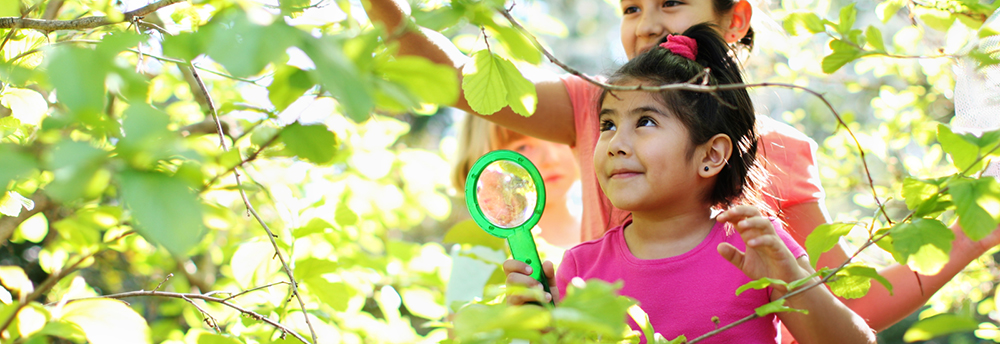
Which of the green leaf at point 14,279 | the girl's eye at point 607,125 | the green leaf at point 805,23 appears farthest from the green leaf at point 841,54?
the green leaf at point 14,279

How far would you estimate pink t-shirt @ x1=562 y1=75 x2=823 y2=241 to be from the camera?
138 cm

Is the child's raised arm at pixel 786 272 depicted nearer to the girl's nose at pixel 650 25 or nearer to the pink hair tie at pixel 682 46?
the pink hair tie at pixel 682 46

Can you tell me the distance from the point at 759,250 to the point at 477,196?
421 millimetres

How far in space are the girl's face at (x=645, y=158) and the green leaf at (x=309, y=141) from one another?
0.60m

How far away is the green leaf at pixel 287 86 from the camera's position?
20.8 inches

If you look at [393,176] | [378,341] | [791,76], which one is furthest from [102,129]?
[791,76]

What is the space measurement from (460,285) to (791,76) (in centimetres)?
185

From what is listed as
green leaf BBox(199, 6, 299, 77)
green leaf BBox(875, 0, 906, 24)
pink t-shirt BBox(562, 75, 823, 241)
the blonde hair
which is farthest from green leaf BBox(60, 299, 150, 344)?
the blonde hair

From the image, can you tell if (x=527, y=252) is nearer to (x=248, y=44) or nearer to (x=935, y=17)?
(x=248, y=44)

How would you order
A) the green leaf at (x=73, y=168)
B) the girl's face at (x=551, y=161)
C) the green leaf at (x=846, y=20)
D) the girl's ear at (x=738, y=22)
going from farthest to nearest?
the girl's face at (x=551, y=161) < the girl's ear at (x=738, y=22) < the green leaf at (x=846, y=20) < the green leaf at (x=73, y=168)

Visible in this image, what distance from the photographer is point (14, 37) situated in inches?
38.2

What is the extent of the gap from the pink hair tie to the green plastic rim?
1.21ft

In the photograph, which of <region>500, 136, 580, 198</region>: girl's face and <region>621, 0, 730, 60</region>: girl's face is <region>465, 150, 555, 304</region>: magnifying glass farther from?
<region>500, 136, 580, 198</region>: girl's face

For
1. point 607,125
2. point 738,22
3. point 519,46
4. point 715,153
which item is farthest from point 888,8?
point 519,46
